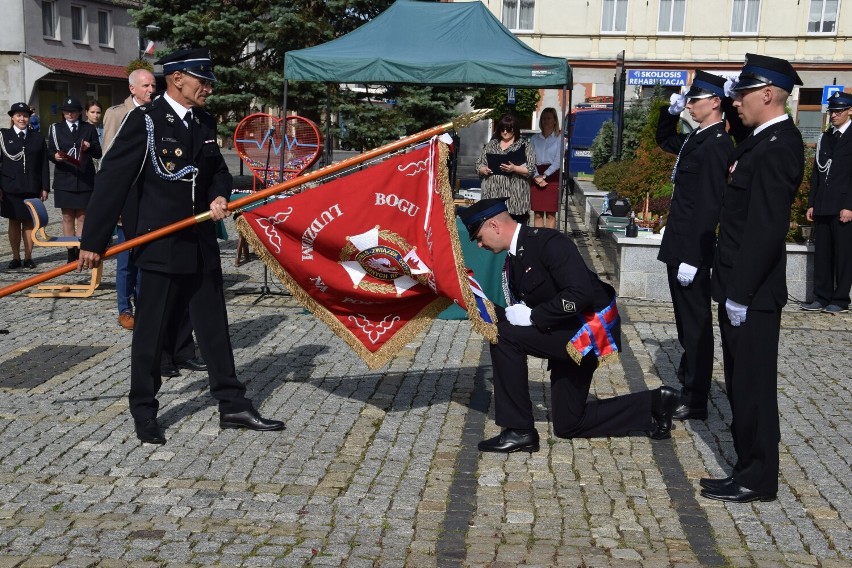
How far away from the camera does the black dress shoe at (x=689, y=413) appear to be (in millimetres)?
6816

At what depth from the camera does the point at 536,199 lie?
14.6 m

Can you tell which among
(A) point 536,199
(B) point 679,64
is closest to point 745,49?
(B) point 679,64

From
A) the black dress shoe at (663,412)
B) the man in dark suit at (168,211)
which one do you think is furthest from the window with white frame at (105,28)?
the black dress shoe at (663,412)

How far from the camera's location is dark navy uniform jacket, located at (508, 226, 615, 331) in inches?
228

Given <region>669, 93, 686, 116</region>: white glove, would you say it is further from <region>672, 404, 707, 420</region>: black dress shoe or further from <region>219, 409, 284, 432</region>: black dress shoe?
<region>219, 409, 284, 432</region>: black dress shoe

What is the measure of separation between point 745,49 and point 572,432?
39249 millimetres

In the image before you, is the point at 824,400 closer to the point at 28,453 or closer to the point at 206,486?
the point at 206,486

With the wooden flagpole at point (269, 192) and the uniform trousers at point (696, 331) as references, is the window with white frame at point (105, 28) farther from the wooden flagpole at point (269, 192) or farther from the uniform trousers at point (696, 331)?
the uniform trousers at point (696, 331)

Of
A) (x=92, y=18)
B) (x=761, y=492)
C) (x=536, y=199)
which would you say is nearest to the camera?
(x=761, y=492)

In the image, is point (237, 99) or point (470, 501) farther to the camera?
point (237, 99)

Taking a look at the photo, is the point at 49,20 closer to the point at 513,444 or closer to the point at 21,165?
the point at 21,165

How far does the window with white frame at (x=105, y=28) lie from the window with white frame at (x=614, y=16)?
74.8ft

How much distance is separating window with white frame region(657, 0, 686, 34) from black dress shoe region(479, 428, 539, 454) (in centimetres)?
3921

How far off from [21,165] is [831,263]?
30.0 ft
